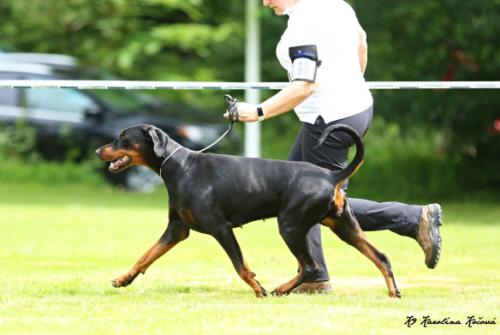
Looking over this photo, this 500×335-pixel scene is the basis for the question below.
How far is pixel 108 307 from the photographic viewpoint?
6.87 metres

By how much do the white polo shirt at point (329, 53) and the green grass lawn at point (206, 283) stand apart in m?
1.16

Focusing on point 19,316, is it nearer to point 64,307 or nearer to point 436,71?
point 64,307

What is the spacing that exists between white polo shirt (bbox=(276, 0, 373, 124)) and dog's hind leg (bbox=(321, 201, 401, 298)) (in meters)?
0.60

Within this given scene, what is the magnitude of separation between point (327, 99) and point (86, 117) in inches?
428

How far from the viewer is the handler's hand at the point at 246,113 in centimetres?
728

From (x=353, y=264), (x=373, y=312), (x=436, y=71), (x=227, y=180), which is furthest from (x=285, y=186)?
(x=436, y=71)

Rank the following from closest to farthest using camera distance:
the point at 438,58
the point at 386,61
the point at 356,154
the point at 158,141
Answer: the point at 356,154 → the point at 158,141 → the point at 438,58 → the point at 386,61

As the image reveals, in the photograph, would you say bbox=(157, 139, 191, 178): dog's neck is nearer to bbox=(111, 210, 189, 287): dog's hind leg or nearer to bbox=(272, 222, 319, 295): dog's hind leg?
bbox=(111, 210, 189, 287): dog's hind leg

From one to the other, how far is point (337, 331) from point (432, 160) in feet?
41.0

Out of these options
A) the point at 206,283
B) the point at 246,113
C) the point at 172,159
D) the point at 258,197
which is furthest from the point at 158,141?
the point at 206,283

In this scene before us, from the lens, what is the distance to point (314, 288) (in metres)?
7.74

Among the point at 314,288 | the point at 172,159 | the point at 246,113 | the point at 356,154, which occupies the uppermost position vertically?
the point at 246,113

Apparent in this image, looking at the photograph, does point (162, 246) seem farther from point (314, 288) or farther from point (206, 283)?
point (314, 288)

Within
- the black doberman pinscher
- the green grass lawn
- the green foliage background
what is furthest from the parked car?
the black doberman pinscher
